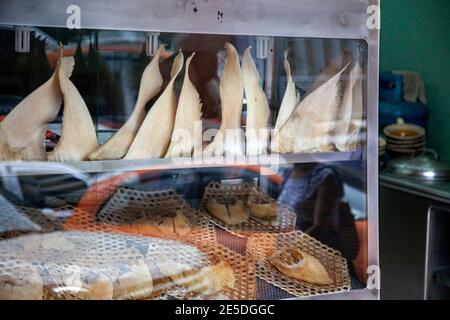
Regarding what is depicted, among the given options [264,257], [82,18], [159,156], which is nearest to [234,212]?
[264,257]

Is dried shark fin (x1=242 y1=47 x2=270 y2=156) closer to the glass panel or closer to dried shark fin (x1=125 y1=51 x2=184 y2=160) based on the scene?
the glass panel

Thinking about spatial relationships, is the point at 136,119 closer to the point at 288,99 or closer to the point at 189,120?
the point at 189,120

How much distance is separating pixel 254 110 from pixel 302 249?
312mm

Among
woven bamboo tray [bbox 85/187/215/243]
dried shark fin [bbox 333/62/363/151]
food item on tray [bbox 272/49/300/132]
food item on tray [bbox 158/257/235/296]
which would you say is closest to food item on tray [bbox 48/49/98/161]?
woven bamboo tray [bbox 85/187/215/243]

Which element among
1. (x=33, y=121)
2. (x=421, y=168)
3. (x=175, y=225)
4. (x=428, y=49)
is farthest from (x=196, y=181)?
(x=428, y=49)

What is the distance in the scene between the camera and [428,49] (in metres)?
2.11

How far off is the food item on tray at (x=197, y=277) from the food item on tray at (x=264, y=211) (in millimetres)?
162

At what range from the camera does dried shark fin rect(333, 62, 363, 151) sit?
1056mm

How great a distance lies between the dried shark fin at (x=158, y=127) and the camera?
3.11ft

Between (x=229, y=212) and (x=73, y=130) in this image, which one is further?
(x=229, y=212)

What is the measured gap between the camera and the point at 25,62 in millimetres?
892

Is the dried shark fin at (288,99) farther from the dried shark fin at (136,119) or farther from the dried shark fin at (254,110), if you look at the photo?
the dried shark fin at (136,119)

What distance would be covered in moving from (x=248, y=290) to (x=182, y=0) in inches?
21.3

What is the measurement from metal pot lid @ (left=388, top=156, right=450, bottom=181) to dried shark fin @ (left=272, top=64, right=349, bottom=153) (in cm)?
96
